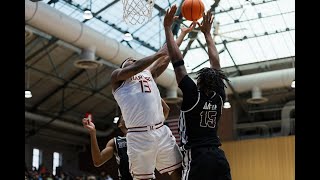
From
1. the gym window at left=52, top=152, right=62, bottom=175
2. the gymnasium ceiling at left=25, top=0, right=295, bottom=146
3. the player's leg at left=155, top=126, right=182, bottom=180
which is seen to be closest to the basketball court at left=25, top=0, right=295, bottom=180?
the gymnasium ceiling at left=25, top=0, right=295, bottom=146

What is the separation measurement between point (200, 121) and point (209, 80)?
1.26ft

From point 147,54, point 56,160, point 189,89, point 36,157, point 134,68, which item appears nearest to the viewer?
point 189,89

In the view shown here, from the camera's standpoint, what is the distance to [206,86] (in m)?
4.93

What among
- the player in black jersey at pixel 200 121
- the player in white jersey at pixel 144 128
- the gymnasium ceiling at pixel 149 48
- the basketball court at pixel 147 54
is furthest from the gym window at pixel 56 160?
the player in black jersey at pixel 200 121

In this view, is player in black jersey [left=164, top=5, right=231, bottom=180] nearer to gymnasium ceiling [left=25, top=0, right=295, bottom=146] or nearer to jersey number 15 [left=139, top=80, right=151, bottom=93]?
jersey number 15 [left=139, top=80, right=151, bottom=93]

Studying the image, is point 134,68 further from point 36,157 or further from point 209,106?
point 36,157

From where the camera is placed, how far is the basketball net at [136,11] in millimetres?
6734

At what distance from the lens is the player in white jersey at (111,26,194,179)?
529 centimetres

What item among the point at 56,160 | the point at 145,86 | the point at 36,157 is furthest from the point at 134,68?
the point at 56,160

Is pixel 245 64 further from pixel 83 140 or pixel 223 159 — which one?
pixel 223 159

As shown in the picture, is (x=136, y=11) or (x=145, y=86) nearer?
(x=145, y=86)

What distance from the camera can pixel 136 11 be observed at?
6746 mm

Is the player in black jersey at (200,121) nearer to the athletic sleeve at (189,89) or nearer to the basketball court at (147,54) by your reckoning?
the athletic sleeve at (189,89)
